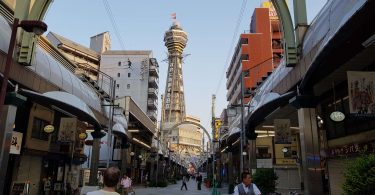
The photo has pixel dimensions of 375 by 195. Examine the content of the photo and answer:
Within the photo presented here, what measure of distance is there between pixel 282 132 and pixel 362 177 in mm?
10441

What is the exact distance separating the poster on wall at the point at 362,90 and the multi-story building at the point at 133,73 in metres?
69.0

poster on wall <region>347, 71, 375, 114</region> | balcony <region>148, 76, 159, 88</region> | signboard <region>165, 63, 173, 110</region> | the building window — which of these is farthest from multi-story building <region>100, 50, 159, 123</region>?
signboard <region>165, 63, 173, 110</region>

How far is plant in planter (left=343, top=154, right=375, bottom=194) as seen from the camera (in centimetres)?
743

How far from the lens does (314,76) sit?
1234cm

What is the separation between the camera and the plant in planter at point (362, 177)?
743 centimetres

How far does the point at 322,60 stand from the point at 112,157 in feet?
124

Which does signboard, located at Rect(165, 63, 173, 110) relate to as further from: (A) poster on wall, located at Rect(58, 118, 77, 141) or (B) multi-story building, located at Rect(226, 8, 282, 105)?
(A) poster on wall, located at Rect(58, 118, 77, 141)

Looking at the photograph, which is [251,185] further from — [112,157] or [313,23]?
[112,157]

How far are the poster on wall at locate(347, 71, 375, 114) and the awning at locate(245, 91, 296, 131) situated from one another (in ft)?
12.6

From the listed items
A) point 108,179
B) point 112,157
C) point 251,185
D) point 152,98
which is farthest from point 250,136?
point 152,98

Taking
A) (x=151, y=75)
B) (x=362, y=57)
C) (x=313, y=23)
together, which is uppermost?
(x=151, y=75)

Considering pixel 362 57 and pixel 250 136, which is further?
pixel 250 136

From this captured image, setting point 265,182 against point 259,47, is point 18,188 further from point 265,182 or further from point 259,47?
point 259,47

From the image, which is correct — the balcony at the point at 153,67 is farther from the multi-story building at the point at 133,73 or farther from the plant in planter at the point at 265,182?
the plant in planter at the point at 265,182
